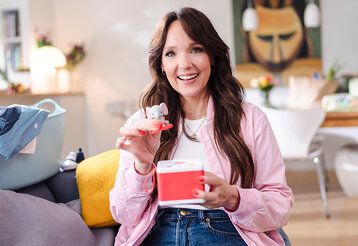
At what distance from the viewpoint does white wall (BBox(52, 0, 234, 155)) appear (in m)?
5.86

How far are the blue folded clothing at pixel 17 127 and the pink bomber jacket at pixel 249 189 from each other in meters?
0.31

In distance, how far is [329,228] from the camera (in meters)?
3.46

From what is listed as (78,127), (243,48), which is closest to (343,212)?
(243,48)

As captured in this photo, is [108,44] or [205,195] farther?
[108,44]

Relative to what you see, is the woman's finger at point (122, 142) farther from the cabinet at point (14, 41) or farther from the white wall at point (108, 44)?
the white wall at point (108, 44)

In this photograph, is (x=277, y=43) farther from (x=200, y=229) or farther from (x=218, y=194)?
(x=218, y=194)

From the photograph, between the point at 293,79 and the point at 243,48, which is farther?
the point at 243,48

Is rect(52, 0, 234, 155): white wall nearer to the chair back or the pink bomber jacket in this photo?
the chair back

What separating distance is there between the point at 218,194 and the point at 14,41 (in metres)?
4.65

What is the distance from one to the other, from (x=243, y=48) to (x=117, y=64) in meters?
1.32

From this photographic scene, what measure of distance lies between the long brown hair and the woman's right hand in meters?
0.11

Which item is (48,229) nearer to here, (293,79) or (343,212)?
(343,212)

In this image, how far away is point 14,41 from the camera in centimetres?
542

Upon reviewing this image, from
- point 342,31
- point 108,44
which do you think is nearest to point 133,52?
point 108,44
